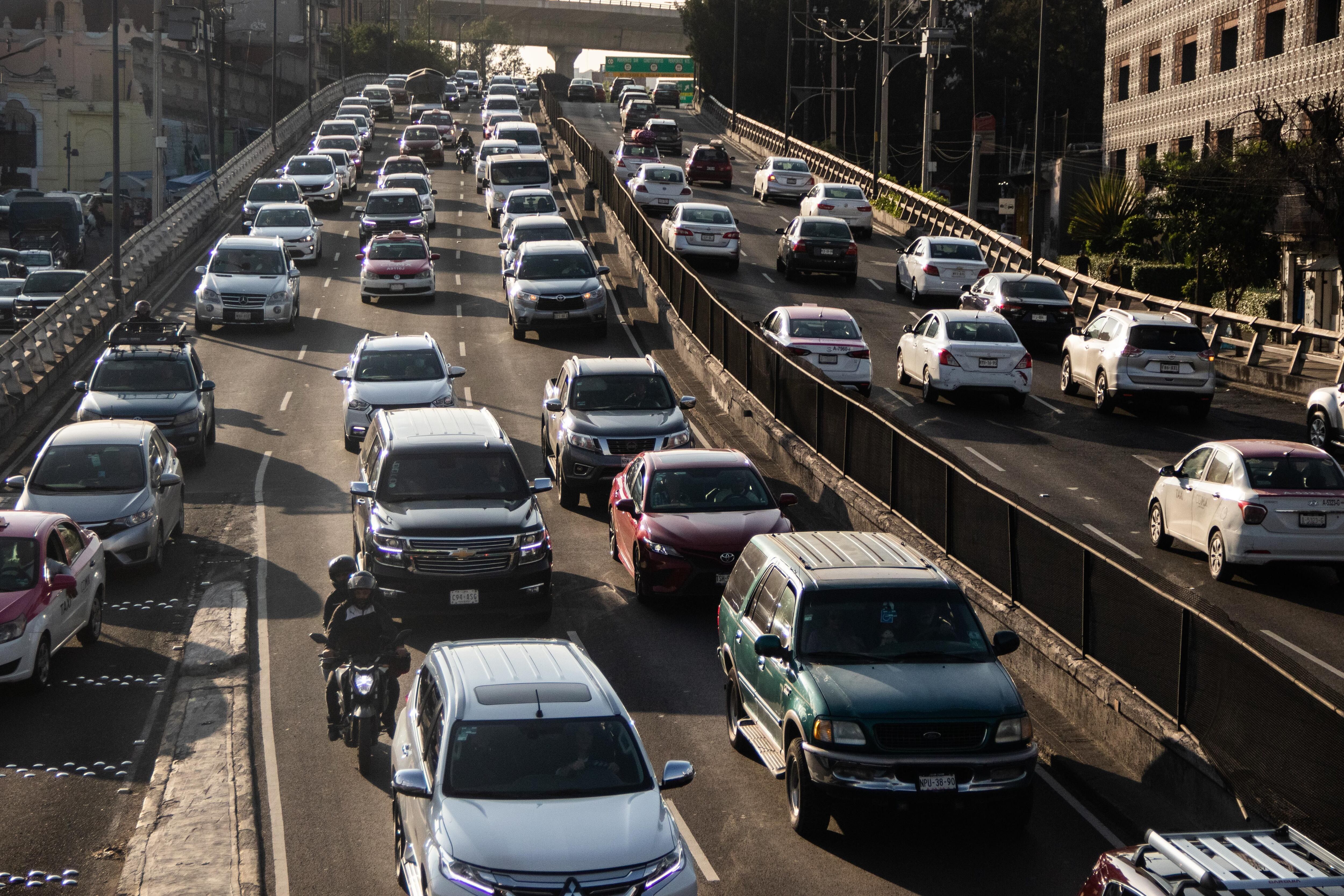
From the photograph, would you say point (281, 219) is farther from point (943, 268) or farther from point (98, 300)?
point (943, 268)

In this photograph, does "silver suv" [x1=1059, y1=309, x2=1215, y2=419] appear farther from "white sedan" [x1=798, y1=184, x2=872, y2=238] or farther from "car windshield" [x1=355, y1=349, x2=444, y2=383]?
"white sedan" [x1=798, y1=184, x2=872, y2=238]

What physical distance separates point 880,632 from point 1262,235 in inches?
1208

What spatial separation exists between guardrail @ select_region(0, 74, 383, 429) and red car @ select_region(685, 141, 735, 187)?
1824cm

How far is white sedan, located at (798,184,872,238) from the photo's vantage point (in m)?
50.5

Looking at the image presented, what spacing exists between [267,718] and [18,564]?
3007mm

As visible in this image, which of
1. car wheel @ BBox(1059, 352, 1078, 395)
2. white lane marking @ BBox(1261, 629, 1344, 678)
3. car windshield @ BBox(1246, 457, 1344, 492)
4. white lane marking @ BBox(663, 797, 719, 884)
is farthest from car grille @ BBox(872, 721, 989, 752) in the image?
car wheel @ BBox(1059, 352, 1078, 395)

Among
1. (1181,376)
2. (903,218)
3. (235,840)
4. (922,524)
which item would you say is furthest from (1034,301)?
(235,840)

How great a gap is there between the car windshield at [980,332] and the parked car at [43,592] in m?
16.5

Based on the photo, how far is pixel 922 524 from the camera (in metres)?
17.6

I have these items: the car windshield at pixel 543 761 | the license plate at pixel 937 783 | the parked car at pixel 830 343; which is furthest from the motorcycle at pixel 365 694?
the parked car at pixel 830 343

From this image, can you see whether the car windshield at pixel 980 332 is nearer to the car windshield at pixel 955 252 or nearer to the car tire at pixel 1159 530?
the car tire at pixel 1159 530

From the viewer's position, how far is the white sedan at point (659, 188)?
51781 mm

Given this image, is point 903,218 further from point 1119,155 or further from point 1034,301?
point 1034,301

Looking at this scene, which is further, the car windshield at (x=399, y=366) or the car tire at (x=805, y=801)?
the car windshield at (x=399, y=366)
